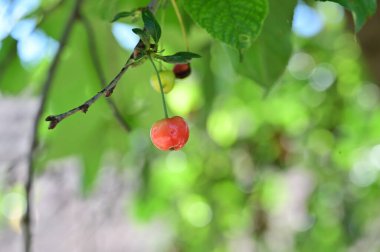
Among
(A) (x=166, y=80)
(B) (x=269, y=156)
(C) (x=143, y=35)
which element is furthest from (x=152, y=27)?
(B) (x=269, y=156)

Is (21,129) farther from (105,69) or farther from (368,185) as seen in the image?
(105,69)

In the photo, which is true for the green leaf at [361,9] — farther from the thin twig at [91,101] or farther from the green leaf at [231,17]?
the thin twig at [91,101]

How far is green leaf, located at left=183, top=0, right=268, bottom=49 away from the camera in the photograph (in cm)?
55

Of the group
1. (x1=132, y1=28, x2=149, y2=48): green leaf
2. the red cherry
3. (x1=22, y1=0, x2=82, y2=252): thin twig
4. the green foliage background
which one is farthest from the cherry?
the green foliage background

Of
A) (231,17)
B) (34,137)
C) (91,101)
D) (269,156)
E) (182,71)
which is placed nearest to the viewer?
(91,101)

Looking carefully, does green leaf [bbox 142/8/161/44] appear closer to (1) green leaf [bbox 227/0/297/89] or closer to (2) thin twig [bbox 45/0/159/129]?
(2) thin twig [bbox 45/0/159/129]

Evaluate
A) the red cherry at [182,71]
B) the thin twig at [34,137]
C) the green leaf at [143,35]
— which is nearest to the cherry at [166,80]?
the red cherry at [182,71]

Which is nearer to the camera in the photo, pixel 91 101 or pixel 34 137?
pixel 91 101

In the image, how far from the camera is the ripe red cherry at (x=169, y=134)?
563 millimetres

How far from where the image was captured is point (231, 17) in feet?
1.83

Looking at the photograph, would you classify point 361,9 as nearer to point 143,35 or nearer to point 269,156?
point 143,35

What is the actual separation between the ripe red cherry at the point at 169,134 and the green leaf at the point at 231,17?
3.3 inches

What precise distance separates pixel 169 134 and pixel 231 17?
0.11 meters

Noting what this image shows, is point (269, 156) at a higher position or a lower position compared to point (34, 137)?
lower
